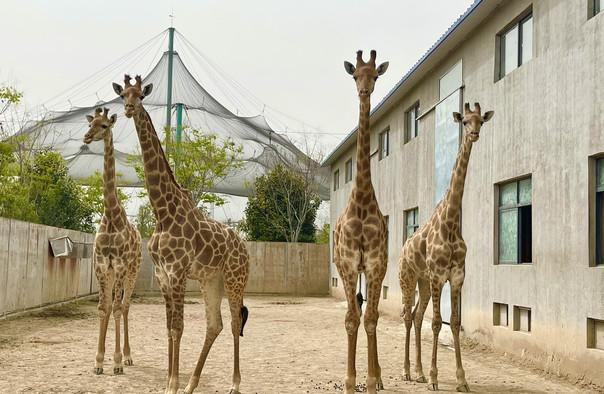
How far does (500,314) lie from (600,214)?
3.53m

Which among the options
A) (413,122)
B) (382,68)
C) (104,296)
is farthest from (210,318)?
(413,122)

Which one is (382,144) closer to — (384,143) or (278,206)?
(384,143)

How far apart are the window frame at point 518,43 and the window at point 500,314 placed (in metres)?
4.08

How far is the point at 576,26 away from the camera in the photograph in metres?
8.80

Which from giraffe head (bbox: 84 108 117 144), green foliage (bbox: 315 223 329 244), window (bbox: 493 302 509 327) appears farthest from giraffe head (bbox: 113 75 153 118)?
green foliage (bbox: 315 223 329 244)

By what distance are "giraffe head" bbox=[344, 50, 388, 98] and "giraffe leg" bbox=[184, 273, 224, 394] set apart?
2.68 m

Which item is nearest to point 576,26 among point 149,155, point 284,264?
point 149,155

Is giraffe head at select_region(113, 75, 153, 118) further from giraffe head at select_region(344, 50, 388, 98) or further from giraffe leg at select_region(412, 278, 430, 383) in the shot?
giraffe leg at select_region(412, 278, 430, 383)

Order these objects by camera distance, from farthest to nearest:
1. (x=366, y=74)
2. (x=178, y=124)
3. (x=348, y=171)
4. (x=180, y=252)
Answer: (x=178, y=124)
(x=348, y=171)
(x=366, y=74)
(x=180, y=252)

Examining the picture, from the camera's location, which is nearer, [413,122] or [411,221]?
[411,221]

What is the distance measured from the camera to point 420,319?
909cm

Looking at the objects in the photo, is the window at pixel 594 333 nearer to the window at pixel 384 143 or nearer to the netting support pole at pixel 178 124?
the window at pixel 384 143

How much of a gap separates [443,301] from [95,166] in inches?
Result: 938

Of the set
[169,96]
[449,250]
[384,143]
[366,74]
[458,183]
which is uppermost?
[169,96]
